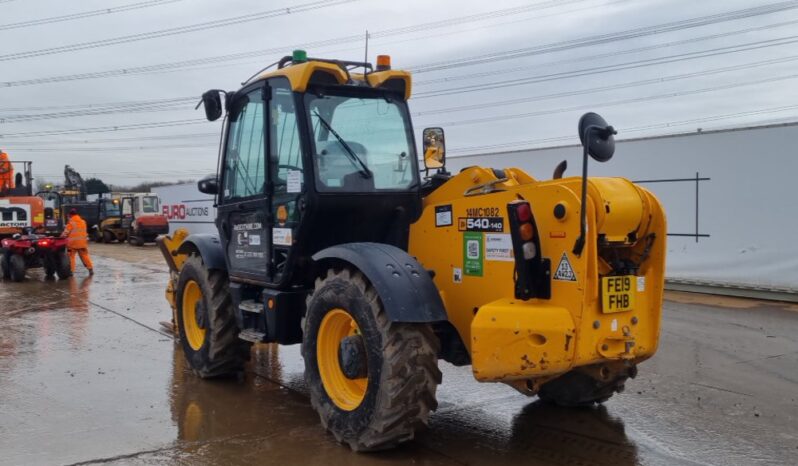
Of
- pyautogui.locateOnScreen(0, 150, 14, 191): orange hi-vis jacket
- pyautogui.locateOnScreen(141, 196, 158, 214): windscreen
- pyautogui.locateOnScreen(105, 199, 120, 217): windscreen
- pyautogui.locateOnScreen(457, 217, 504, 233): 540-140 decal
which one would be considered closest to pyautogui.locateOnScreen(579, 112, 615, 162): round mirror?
pyautogui.locateOnScreen(457, 217, 504, 233): 540-140 decal

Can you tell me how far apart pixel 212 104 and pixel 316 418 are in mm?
2856

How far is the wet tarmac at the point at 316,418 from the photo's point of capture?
4.60 metres

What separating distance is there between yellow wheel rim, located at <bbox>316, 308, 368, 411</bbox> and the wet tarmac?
0.34m

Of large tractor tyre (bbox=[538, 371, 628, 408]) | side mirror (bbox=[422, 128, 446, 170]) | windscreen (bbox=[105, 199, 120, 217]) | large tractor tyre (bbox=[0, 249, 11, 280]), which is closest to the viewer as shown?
large tractor tyre (bbox=[538, 371, 628, 408])

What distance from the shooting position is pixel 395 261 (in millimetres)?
4527

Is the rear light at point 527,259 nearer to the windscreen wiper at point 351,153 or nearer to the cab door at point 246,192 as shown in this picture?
the windscreen wiper at point 351,153

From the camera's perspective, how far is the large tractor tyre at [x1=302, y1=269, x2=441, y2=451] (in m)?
4.27

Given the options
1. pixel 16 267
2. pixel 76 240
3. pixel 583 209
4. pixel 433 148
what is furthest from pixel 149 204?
pixel 583 209

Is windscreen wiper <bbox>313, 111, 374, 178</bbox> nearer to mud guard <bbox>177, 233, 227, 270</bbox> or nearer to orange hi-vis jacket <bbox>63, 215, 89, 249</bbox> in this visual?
mud guard <bbox>177, 233, 227, 270</bbox>

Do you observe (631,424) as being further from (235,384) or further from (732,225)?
(732,225)


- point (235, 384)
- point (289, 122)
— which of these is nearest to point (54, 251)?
point (235, 384)

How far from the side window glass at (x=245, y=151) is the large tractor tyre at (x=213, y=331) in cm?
80

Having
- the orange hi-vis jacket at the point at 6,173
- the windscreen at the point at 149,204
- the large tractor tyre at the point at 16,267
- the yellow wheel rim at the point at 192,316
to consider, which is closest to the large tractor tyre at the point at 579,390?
the yellow wheel rim at the point at 192,316

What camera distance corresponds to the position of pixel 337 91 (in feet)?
17.7
